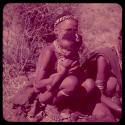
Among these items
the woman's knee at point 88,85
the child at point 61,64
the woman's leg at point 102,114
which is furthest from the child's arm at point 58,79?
the woman's leg at point 102,114

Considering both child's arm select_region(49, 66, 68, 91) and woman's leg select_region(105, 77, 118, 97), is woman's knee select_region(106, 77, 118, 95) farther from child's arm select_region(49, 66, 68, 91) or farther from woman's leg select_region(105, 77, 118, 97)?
child's arm select_region(49, 66, 68, 91)

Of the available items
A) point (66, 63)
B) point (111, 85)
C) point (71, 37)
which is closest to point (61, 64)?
point (66, 63)

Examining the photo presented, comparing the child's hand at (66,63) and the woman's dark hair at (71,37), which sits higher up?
the woman's dark hair at (71,37)

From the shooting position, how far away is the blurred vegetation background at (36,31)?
2307mm

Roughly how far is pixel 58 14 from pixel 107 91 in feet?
1.37

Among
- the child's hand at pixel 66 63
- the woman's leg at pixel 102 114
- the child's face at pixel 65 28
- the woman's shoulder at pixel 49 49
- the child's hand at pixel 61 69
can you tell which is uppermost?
the child's face at pixel 65 28

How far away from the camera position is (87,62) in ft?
7.54

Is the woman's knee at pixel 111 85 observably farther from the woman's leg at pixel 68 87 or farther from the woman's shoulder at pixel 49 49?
the woman's shoulder at pixel 49 49

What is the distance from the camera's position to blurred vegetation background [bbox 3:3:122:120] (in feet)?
7.57

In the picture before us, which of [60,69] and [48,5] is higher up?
[48,5]

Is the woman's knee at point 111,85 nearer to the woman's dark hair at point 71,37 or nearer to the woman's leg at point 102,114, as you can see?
the woman's leg at point 102,114

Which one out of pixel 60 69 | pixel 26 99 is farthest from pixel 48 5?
pixel 26 99

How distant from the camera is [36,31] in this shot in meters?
2.31

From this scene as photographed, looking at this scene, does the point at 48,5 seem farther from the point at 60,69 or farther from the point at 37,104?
the point at 37,104
